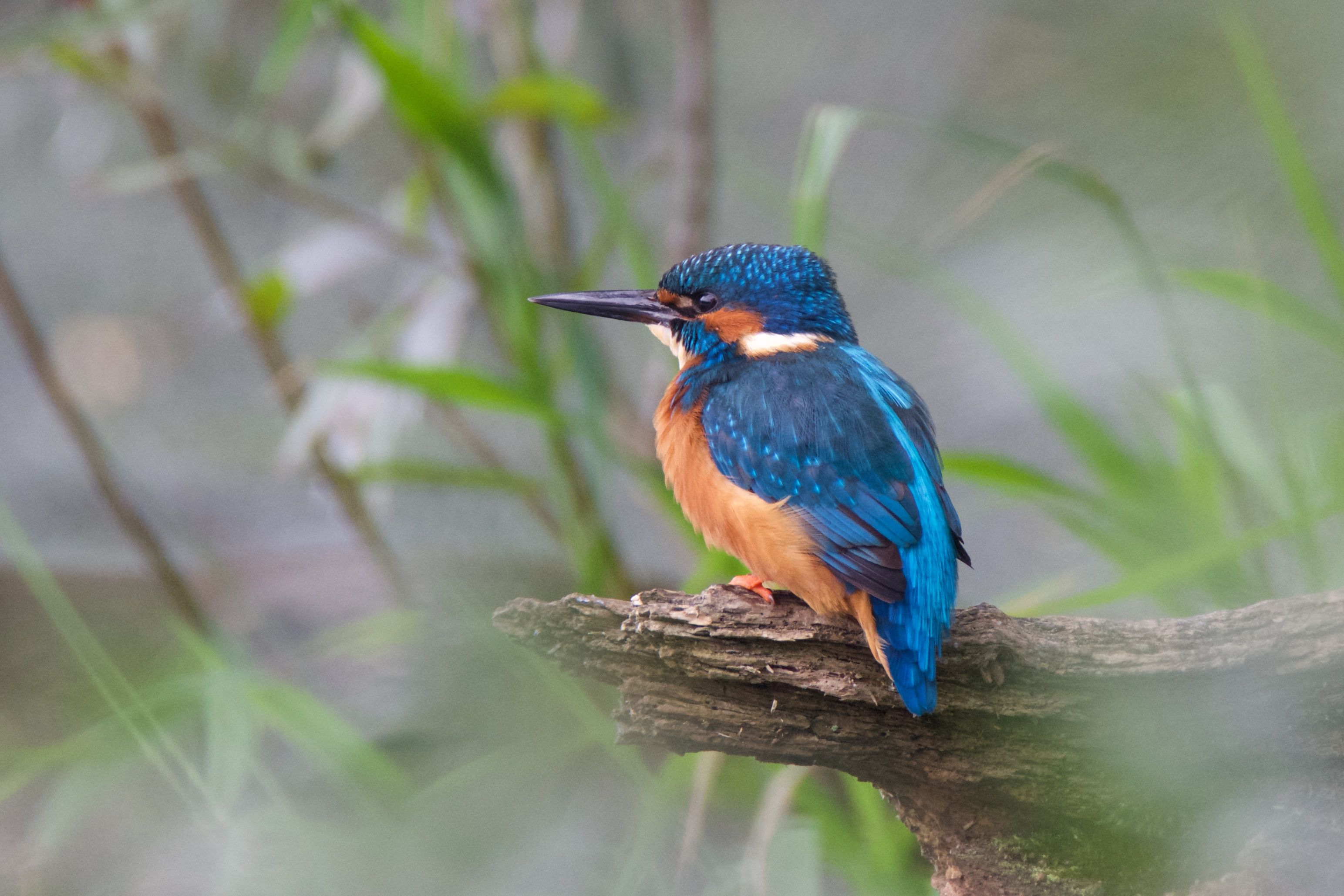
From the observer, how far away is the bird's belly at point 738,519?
0.89 m

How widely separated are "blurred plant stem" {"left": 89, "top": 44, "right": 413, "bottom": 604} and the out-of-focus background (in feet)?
0.04

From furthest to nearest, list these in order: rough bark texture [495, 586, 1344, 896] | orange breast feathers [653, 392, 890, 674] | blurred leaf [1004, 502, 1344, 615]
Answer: blurred leaf [1004, 502, 1344, 615]
orange breast feathers [653, 392, 890, 674]
rough bark texture [495, 586, 1344, 896]

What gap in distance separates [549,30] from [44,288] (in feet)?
5.96

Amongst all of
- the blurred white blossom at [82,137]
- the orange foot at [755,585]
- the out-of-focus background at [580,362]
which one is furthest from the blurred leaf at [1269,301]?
the blurred white blossom at [82,137]

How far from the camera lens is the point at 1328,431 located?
126cm

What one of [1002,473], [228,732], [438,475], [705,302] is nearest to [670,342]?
[705,302]

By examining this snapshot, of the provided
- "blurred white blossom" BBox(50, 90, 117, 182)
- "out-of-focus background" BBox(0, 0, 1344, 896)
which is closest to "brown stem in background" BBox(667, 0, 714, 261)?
"out-of-focus background" BBox(0, 0, 1344, 896)

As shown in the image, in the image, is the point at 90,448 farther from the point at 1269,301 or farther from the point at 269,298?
the point at 1269,301

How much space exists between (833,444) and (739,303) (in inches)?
11.0

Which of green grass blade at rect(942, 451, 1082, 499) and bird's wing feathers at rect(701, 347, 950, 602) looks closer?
bird's wing feathers at rect(701, 347, 950, 602)

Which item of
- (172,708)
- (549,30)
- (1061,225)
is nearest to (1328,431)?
(1061,225)

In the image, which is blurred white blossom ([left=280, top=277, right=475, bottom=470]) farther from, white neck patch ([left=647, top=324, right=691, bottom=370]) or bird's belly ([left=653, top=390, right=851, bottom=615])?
bird's belly ([left=653, top=390, right=851, bottom=615])

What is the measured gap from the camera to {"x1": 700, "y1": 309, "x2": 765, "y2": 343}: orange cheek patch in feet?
3.68

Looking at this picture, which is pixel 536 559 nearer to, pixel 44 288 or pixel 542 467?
pixel 542 467
